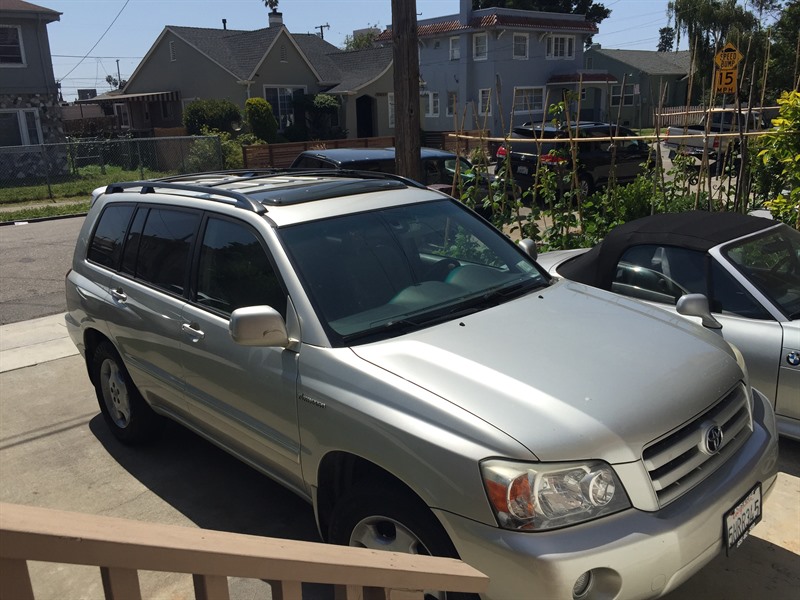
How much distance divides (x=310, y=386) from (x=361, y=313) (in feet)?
1.47

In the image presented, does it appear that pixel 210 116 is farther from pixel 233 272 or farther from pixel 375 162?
pixel 233 272

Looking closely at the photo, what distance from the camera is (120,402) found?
16.3 ft

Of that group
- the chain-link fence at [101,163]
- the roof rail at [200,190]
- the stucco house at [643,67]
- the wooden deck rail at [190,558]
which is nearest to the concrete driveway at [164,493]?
the roof rail at [200,190]

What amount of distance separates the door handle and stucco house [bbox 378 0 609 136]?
32.2 m

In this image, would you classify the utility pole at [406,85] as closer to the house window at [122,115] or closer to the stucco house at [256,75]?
the stucco house at [256,75]

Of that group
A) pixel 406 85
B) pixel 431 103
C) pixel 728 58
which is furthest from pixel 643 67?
pixel 406 85

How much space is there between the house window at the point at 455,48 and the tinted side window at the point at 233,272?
3524cm

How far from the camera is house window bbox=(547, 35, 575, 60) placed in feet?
126

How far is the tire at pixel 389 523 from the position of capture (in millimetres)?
2574

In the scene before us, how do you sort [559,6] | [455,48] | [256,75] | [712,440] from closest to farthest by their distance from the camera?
[712,440]
[256,75]
[455,48]
[559,6]

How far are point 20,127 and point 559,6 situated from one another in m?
44.5

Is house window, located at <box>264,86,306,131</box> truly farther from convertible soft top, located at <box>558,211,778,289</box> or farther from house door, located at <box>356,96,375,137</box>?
convertible soft top, located at <box>558,211,778,289</box>

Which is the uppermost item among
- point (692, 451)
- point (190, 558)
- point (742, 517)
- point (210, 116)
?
point (210, 116)

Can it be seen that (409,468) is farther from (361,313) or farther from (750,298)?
(750,298)
